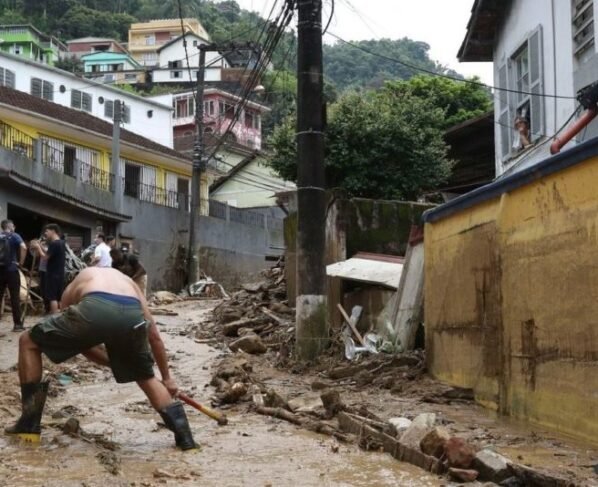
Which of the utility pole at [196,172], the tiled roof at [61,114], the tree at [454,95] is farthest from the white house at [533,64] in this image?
the tiled roof at [61,114]

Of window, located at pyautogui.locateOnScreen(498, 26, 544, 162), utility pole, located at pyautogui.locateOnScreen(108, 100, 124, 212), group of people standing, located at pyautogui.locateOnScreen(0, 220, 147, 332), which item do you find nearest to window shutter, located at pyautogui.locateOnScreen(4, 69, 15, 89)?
utility pole, located at pyautogui.locateOnScreen(108, 100, 124, 212)

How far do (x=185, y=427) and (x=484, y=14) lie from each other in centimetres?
1133

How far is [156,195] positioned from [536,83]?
21.5 m

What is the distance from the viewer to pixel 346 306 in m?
10.8

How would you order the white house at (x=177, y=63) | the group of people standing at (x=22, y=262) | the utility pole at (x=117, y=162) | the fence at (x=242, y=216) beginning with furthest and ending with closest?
the white house at (x=177, y=63) → the fence at (x=242, y=216) → the utility pole at (x=117, y=162) → the group of people standing at (x=22, y=262)

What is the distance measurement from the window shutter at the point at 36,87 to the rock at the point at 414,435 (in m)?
38.2

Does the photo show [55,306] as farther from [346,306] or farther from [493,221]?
[493,221]

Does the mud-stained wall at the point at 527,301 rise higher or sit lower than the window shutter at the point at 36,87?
lower

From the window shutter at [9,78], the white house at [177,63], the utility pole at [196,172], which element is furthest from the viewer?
the white house at [177,63]

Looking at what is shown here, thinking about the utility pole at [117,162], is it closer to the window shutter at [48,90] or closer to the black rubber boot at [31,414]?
the window shutter at [48,90]

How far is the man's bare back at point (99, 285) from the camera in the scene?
5.19 metres

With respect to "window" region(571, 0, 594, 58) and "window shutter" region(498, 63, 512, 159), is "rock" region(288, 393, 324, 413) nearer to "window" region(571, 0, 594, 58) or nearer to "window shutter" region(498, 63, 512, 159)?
"window" region(571, 0, 594, 58)

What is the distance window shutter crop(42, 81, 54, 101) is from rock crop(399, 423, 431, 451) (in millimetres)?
38451

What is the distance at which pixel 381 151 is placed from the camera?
17.1 metres
